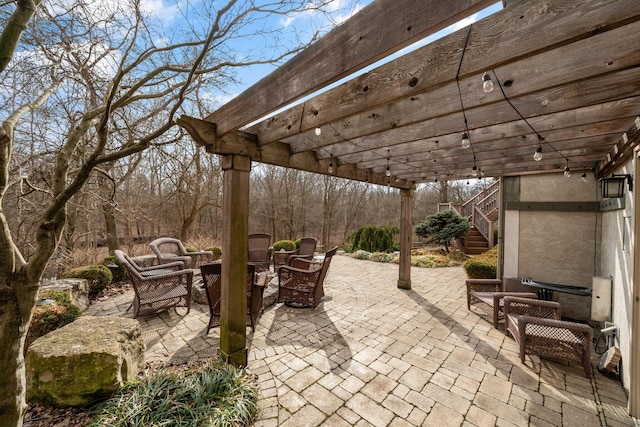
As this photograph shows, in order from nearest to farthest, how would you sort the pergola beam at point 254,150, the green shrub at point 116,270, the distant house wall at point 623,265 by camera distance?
the pergola beam at point 254,150 < the distant house wall at point 623,265 < the green shrub at point 116,270

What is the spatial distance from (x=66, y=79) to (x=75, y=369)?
2.92 m

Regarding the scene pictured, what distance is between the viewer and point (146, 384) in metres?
2.13

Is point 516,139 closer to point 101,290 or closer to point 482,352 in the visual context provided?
point 482,352

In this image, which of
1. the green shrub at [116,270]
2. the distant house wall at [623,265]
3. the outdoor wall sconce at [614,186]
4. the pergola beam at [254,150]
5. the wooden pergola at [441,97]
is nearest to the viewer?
the wooden pergola at [441,97]

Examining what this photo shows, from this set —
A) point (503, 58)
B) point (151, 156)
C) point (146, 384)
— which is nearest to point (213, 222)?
point (151, 156)

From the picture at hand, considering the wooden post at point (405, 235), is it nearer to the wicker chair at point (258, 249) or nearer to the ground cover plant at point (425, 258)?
the ground cover plant at point (425, 258)

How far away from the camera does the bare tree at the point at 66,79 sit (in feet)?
5.33

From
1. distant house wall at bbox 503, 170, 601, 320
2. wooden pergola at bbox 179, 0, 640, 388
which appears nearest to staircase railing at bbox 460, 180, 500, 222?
distant house wall at bbox 503, 170, 601, 320

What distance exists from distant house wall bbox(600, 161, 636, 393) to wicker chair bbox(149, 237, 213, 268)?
21.1ft

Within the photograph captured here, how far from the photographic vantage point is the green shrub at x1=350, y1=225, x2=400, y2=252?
10.2 m

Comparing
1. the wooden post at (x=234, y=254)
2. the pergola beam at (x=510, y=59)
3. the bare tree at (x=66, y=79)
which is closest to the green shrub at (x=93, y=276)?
the bare tree at (x=66, y=79)

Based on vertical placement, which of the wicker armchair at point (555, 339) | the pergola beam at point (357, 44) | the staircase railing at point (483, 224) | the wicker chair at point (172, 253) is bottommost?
the wicker armchair at point (555, 339)

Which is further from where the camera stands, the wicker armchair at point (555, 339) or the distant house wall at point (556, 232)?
the distant house wall at point (556, 232)

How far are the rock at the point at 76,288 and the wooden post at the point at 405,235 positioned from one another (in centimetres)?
580
